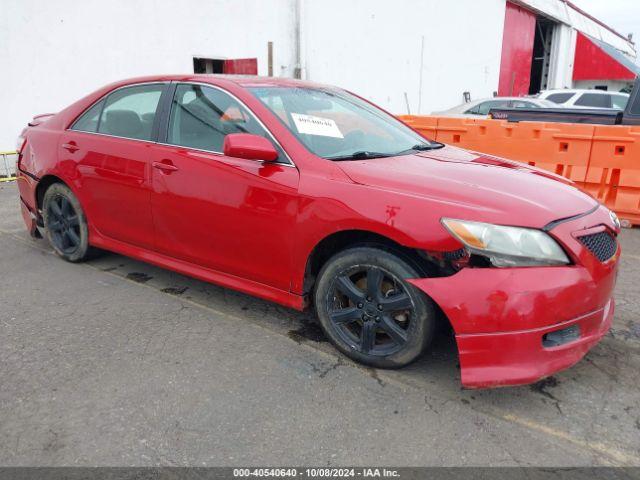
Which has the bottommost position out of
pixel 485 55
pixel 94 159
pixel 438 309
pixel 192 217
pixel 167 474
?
pixel 167 474

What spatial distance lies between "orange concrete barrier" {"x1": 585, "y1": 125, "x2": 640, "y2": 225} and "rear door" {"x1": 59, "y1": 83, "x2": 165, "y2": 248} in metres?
5.24

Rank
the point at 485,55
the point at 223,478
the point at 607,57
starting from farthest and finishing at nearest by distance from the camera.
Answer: the point at 607,57
the point at 485,55
the point at 223,478

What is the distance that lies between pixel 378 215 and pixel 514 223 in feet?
2.12

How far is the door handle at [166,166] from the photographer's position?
3.47 m

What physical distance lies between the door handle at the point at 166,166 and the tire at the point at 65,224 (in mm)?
1125

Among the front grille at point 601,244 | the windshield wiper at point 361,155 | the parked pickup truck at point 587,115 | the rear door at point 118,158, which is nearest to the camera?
the front grille at point 601,244

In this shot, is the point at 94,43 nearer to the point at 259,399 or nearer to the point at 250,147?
the point at 250,147

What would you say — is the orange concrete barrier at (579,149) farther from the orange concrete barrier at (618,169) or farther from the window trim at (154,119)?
the window trim at (154,119)

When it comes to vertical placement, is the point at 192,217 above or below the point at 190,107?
below

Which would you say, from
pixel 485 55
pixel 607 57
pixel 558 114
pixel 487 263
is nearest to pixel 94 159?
pixel 487 263

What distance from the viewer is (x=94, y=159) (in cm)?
401

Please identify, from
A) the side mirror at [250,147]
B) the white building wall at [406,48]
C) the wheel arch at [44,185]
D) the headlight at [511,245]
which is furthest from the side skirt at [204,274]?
the white building wall at [406,48]

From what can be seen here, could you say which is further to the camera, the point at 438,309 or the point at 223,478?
the point at 438,309

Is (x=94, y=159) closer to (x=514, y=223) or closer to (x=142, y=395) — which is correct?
(x=142, y=395)
